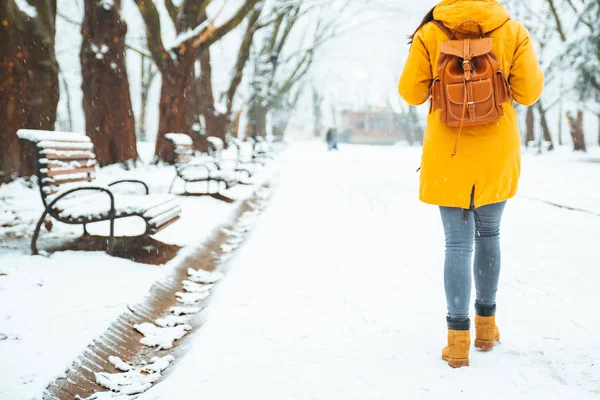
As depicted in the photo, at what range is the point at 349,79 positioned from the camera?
7431cm

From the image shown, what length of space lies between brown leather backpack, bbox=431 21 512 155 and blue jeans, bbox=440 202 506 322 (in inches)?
15.9

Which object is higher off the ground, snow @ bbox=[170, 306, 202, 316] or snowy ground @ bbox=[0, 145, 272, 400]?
snowy ground @ bbox=[0, 145, 272, 400]

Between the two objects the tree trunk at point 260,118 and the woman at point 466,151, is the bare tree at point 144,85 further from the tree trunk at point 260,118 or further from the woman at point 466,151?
the woman at point 466,151

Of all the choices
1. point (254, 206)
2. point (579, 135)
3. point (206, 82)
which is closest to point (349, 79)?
point (579, 135)

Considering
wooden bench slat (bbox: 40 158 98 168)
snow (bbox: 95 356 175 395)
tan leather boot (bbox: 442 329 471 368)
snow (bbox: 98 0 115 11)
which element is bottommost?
snow (bbox: 95 356 175 395)

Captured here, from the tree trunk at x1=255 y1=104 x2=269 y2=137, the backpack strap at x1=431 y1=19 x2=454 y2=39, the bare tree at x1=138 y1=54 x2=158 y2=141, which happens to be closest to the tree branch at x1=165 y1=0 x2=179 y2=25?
the backpack strap at x1=431 y1=19 x2=454 y2=39

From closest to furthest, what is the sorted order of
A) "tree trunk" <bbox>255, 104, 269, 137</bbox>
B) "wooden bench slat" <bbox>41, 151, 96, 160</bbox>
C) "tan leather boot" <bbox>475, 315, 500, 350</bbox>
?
"tan leather boot" <bbox>475, 315, 500, 350</bbox> → "wooden bench slat" <bbox>41, 151, 96, 160</bbox> → "tree trunk" <bbox>255, 104, 269, 137</bbox>

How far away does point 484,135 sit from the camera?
95.4 inches

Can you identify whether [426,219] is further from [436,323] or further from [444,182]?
[444,182]

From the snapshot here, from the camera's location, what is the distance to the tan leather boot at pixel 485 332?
269 cm

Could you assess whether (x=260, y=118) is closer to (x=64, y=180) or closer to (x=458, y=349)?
(x=64, y=180)

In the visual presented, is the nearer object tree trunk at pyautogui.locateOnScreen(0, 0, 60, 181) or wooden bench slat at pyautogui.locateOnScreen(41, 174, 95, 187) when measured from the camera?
wooden bench slat at pyautogui.locateOnScreen(41, 174, 95, 187)

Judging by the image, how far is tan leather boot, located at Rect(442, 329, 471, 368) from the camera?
2.50 m

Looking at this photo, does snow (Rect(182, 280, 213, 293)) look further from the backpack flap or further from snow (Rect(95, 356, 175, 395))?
the backpack flap
